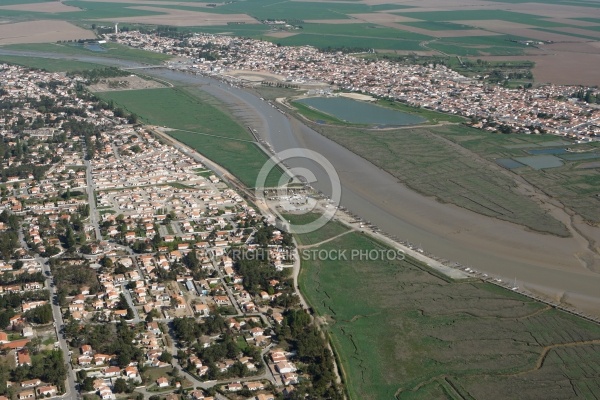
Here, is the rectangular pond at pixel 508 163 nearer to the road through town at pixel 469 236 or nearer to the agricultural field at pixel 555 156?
the agricultural field at pixel 555 156

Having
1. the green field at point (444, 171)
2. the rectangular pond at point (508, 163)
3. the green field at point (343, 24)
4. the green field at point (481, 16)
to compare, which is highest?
the green field at point (481, 16)

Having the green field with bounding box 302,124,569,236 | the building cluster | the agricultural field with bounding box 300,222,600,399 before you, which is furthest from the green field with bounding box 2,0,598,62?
the agricultural field with bounding box 300,222,600,399

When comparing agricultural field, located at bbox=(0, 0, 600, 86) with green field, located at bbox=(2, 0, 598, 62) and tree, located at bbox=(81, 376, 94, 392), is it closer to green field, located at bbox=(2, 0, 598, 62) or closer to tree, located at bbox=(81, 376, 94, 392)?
green field, located at bbox=(2, 0, 598, 62)

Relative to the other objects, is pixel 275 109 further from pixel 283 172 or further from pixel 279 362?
pixel 279 362

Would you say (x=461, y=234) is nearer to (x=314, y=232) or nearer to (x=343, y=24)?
(x=314, y=232)

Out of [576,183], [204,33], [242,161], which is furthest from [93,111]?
[204,33]

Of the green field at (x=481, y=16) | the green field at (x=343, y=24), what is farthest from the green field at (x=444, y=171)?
the green field at (x=481, y=16)
